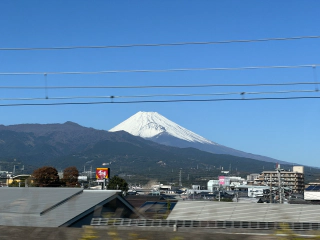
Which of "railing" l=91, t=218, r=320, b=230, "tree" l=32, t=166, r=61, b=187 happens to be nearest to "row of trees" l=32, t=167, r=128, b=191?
"tree" l=32, t=166, r=61, b=187

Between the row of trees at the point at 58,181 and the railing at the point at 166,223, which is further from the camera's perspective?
the row of trees at the point at 58,181

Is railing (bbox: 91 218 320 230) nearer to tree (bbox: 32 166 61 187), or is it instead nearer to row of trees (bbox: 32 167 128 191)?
row of trees (bbox: 32 167 128 191)

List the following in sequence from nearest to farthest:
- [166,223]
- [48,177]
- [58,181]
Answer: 1. [166,223]
2. [48,177]
3. [58,181]

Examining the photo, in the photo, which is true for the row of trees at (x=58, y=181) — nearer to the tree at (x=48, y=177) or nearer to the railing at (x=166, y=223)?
the tree at (x=48, y=177)

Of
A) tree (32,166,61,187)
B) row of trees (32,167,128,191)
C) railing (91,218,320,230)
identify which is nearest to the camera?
railing (91,218,320,230)

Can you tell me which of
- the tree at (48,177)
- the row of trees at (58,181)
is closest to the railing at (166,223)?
the row of trees at (58,181)

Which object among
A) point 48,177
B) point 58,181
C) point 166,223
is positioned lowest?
point 58,181

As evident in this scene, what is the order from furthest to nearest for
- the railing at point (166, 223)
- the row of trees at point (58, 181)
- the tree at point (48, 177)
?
the tree at point (48, 177) → the row of trees at point (58, 181) → the railing at point (166, 223)

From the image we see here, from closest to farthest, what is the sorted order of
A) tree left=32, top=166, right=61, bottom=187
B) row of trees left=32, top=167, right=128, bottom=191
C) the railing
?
the railing < row of trees left=32, top=167, right=128, bottom=191 < tree left=32, top=166, right=61, bottom=187

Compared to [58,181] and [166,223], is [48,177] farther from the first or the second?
[166,223]

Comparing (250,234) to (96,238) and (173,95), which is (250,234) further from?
(173,95)

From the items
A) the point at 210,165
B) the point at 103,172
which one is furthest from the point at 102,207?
the point at 210,165

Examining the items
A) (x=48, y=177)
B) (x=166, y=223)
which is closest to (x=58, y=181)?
(x=48, y=177)

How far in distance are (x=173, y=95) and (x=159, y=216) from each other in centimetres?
1082
